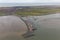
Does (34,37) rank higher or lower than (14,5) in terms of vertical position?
lower

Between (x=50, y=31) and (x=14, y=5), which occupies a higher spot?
(x=14, y=5)

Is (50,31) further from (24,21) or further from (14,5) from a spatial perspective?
(14,5)

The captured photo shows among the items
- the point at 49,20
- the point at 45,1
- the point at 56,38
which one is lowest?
the point at 56,38

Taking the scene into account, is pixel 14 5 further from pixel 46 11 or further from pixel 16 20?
pixel 46 11

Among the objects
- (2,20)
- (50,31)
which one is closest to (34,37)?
(50,31)

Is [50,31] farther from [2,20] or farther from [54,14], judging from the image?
[2,20]

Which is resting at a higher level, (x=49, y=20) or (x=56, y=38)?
(x=49, y=20)

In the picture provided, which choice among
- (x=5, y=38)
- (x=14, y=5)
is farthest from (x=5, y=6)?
(x=5, y=38)
